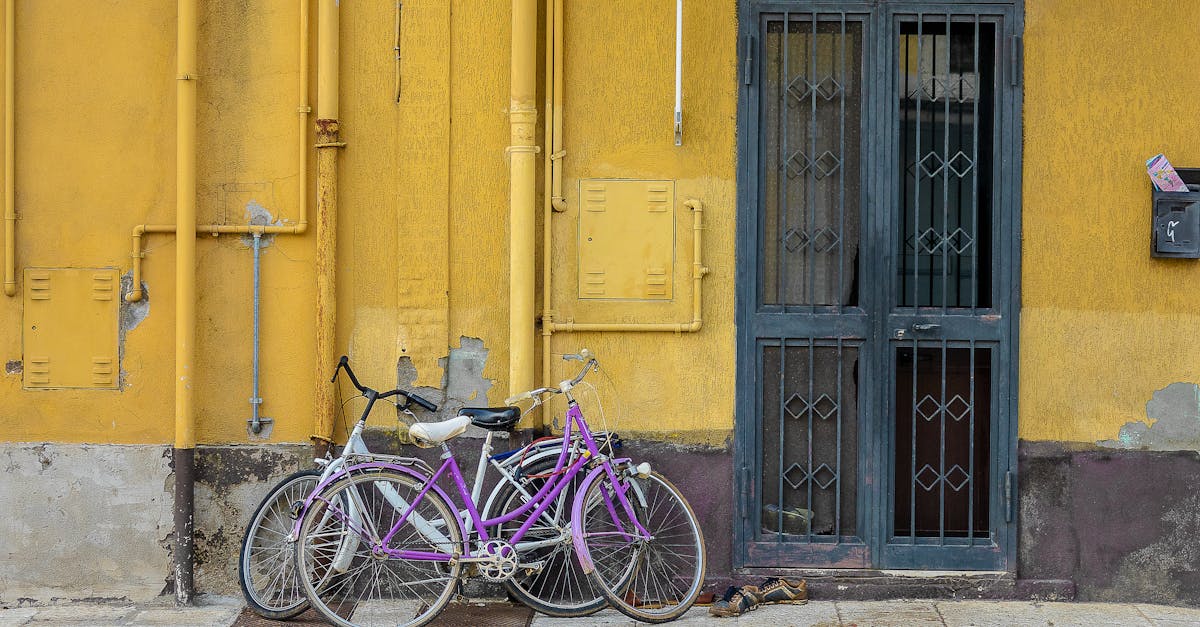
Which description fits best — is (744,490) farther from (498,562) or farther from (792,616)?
(498,562)

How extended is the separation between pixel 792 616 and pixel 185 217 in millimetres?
3873

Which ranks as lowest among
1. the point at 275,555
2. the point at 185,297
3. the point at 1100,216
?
the point at 275,555

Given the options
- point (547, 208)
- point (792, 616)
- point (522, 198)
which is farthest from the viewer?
point (547, 208)

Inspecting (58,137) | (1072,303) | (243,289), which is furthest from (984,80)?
(58,137)

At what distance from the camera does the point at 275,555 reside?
6527 millimetres

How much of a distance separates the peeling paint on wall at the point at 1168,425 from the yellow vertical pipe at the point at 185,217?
4.99 m

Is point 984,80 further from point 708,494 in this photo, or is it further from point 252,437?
point 252,437

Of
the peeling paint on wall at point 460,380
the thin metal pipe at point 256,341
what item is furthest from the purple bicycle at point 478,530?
the thin metal pipe at point 256,341

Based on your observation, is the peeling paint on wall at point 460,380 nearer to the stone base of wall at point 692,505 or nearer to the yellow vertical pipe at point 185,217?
the stone base of wall at point 692,505

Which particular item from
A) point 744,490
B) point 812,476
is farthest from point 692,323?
point 812,476

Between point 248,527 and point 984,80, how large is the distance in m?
4.65

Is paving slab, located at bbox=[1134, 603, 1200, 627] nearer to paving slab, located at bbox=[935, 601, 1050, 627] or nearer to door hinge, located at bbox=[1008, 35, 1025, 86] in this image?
paving slab, located at bbox=[935, 601, 1050, 627]

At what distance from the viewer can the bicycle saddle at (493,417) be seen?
6.13 metres

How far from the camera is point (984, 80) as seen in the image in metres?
6.66
